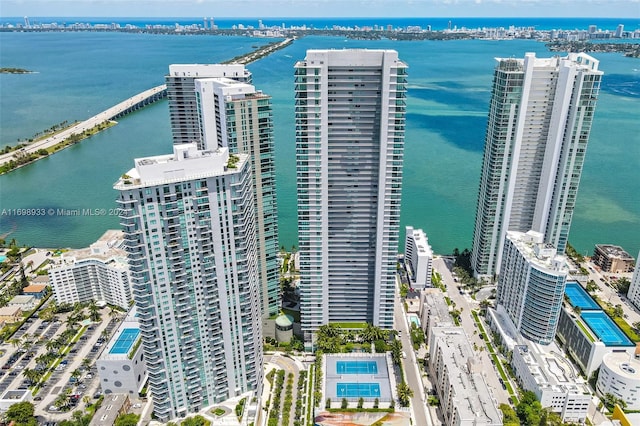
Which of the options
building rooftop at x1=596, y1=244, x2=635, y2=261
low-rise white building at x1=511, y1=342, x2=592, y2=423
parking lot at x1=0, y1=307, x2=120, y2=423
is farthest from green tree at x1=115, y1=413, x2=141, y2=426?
building rooftop at x1=596, y1=244, x2=635, y2=261

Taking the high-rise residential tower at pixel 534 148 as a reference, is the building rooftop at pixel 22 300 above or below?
below

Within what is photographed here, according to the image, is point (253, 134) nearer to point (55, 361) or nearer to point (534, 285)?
point (534, 285)

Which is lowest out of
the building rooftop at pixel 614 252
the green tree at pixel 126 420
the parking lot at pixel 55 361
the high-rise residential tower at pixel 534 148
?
the parking lot at pixel 55 361

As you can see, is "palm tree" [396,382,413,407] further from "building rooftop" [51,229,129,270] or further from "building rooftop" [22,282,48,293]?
"building rooftop" [22,282,48,293]

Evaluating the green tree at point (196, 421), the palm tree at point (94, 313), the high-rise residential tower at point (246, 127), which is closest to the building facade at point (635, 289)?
the high-rise residential tower at point (246, 127)

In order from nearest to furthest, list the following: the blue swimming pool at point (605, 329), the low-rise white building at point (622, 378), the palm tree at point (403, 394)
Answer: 1. the palm tree at point (403, 394)
2. the low-rise white building at point (622, 378)
3. the blue swimming pool at point (605, 329)

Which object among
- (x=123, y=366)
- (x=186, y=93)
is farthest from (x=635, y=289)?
(x=186, y=93)

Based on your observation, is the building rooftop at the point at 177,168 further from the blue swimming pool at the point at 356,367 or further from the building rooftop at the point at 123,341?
the blue swimming pool at the point at 356,367
